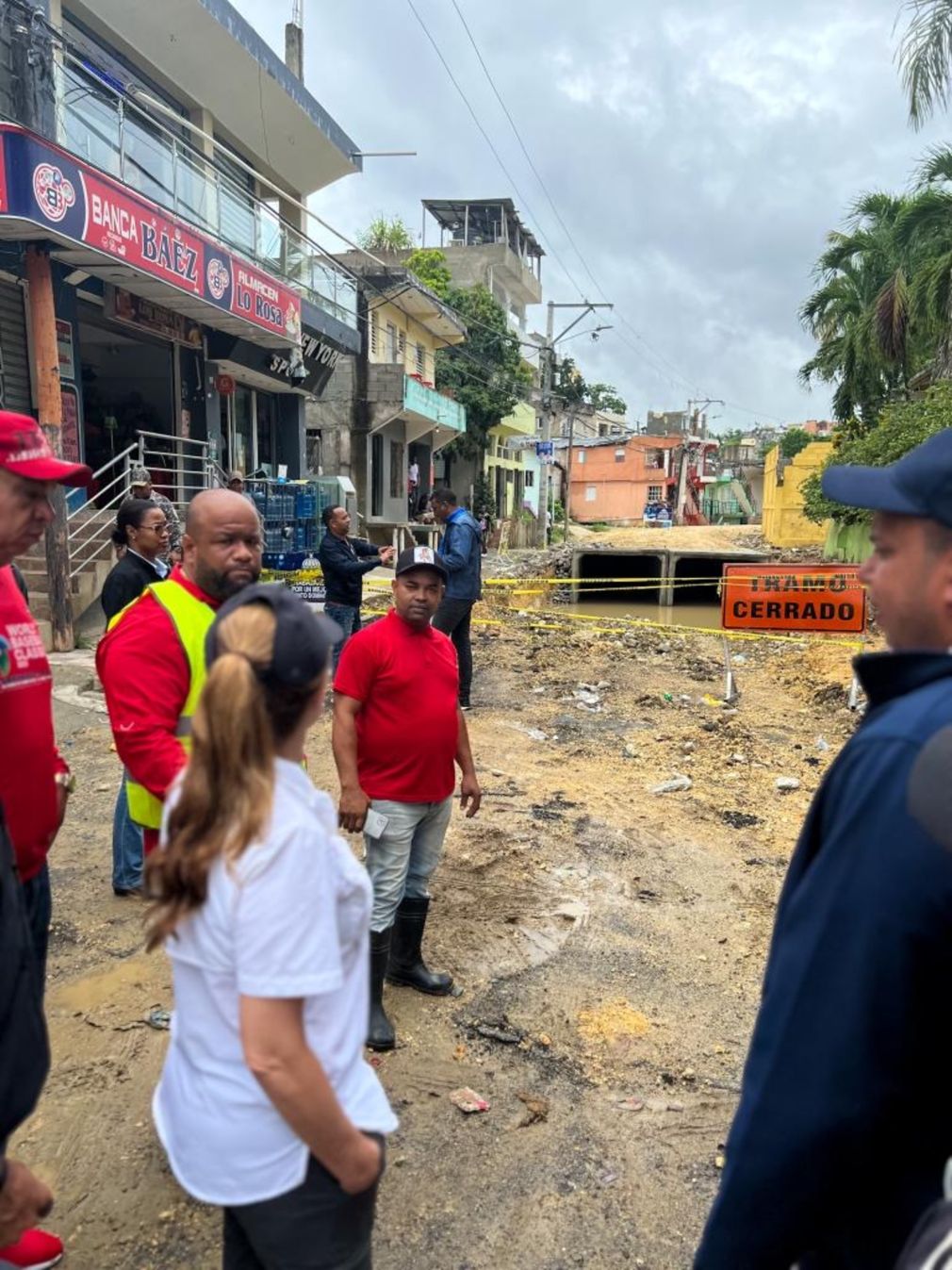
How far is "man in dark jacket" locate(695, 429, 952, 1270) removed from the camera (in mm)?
1044

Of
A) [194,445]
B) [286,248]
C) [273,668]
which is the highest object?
[286,248]

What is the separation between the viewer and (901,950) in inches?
41.1

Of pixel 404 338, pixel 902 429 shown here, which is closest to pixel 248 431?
pixel 404 338

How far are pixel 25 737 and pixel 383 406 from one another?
2121 centimetres

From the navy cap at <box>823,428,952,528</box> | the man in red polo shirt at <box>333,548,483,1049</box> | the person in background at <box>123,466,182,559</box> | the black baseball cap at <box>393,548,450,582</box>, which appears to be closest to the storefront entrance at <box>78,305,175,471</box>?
the person in background at <box>123,466,182,559</box>

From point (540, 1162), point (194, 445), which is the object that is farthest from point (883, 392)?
point (540, 1162)

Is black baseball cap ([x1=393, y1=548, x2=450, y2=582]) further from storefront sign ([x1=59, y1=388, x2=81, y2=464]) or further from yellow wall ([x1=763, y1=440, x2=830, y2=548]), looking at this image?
yellow wall ([x1=763, y1=440, x2=830, y2=548])

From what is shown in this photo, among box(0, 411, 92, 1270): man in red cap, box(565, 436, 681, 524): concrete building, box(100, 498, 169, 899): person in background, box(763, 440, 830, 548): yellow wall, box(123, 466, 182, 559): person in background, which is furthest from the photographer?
box(565, 436, 681, 524): concrete building

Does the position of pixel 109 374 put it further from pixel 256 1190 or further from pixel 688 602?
pixel 688 602

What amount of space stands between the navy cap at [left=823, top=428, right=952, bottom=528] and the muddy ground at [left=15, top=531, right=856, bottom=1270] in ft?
7.11

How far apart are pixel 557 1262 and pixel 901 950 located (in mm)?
1845

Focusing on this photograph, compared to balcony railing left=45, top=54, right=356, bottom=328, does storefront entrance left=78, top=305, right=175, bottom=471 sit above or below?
below

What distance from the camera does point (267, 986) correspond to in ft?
3.93

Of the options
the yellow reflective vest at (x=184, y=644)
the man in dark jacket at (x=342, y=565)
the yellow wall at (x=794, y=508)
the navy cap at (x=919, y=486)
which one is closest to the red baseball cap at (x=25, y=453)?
the yellow reflective vest at (x=184, y=644)
